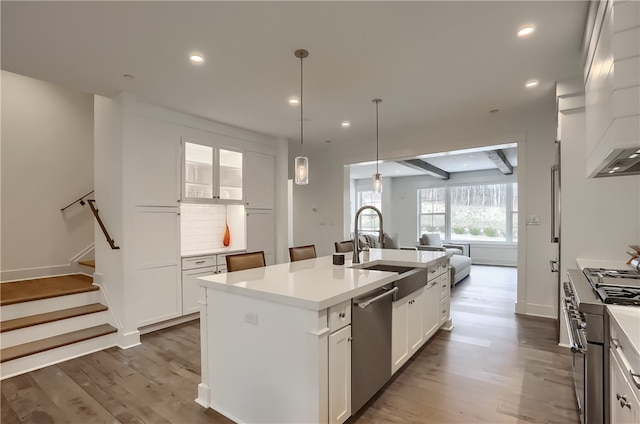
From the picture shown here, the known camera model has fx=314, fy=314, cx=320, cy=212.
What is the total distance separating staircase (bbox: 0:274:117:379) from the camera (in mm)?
2872

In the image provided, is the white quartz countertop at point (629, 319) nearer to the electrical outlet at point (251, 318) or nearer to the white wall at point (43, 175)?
the electrical outlet at point (251, 318)

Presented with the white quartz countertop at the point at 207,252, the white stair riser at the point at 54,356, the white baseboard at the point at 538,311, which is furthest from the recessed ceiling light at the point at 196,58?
the white baseboard at the point at 538,311

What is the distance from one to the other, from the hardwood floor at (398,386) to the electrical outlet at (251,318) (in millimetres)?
733

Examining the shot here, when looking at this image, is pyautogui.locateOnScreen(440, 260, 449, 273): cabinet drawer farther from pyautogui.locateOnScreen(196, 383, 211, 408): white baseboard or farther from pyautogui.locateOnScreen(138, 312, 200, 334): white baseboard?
pyautogui.locateOnScreen(138, 312, 200, 334): white baseboard

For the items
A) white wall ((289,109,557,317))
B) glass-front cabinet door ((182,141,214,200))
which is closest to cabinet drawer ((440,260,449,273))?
white wall ((289,109,557,317))

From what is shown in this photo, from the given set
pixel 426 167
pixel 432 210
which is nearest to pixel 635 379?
pixel 426 167

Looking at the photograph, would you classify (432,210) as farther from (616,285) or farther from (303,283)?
(303,283)

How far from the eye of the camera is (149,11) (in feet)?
6.84

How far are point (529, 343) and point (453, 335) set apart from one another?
2.42 ft

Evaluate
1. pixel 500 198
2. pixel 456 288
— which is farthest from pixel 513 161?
pixel 456 288

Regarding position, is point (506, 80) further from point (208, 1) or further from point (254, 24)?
point (208, 1)

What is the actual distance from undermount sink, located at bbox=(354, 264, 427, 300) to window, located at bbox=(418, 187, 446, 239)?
290 inches

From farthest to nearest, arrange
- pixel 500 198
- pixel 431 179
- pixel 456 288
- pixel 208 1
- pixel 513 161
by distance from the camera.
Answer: pixel 431 179
pixel 500 198
pixel 513 161
pixel 456 288
pixel 208 1

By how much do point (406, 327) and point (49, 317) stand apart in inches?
140
